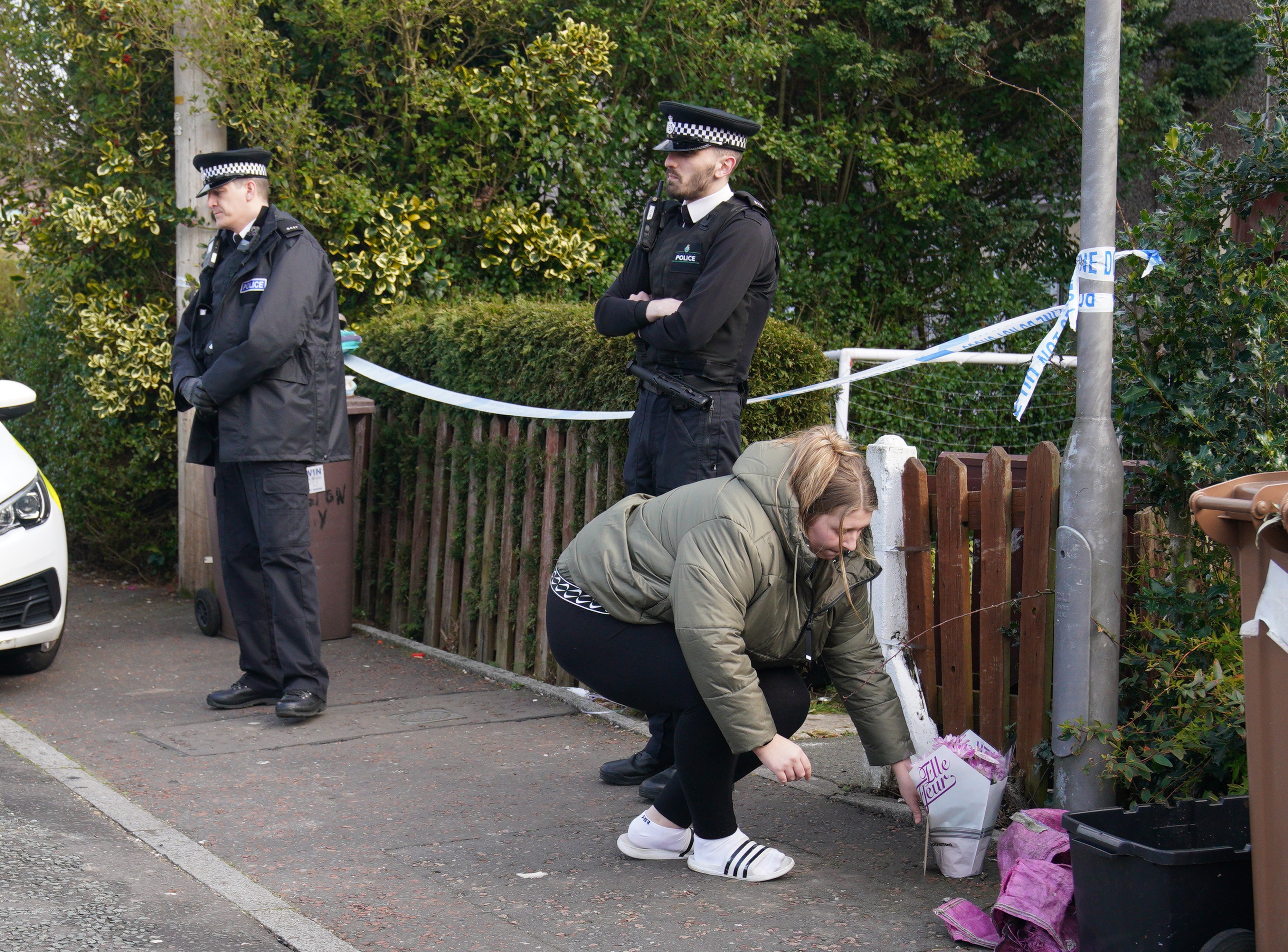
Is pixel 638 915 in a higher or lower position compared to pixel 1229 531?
lower

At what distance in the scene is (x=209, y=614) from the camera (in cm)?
707

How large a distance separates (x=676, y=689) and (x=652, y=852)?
2.06 feet

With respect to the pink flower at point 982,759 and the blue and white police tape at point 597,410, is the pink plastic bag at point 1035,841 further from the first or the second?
the blue and white police tape at point 597,410

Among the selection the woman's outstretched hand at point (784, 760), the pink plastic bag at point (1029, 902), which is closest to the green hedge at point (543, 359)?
the woman's outstretched hand at point (784, 760)

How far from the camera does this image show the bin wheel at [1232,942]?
284cm

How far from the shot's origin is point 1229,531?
9.59 ft

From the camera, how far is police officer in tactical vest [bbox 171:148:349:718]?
538 cm

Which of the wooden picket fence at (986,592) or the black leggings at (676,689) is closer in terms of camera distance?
the black leggings at (676,689)

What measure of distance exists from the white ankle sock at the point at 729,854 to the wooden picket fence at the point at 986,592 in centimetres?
84

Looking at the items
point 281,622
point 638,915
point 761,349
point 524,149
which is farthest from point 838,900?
point 524,149

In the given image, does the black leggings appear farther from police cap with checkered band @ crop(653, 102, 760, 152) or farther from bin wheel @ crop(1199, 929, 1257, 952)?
police cap with checkered band @ crop(653, 102, 760, 152)

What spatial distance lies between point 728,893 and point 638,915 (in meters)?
0.29

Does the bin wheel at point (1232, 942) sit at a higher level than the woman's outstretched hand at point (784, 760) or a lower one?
lower

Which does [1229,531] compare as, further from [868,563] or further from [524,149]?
[524,149]
